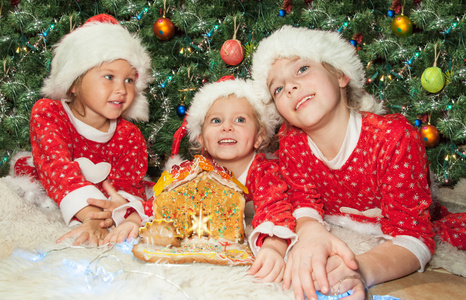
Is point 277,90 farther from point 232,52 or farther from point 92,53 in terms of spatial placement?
point 92,53

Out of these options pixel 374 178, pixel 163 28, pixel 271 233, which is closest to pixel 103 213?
pixel 271 233

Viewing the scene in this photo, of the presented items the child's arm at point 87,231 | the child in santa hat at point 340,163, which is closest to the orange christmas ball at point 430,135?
the child in santa hat at point 340,163

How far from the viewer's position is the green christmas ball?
2121 millimetres

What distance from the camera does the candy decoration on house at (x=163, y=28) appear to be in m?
2.17

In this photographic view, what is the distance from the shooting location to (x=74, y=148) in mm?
1761

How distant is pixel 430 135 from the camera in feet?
7.22

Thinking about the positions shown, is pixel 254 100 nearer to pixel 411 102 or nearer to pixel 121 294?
pixel 121 294

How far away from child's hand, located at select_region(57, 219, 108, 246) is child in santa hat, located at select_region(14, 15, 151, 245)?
2 cm

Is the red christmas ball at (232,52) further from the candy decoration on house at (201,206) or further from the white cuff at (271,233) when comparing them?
the white cuff at (271,233)

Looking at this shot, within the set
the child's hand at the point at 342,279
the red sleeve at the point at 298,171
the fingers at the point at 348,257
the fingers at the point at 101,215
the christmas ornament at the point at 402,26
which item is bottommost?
the fingers at the point at 101,215

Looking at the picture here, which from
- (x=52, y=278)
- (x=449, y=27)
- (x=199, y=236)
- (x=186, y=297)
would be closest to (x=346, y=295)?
(x=186, y=297)

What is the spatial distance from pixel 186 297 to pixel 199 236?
369 mm

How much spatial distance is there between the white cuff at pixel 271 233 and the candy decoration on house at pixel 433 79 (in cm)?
148

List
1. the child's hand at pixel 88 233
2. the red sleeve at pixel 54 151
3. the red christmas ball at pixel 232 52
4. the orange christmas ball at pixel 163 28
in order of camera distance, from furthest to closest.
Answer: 1. the orange christmas ball at pixel 163 28
2. the red christmas ball at pixel 232 52
3. the red sleeve at pixel 54 151
4. the child's hand at pixel 88 233
